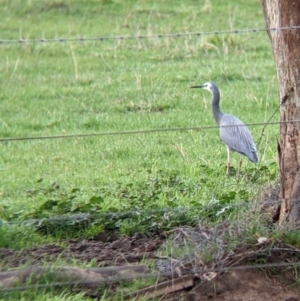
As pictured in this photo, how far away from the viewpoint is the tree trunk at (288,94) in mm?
5629

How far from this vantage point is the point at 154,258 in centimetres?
576

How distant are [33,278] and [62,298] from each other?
241 mm

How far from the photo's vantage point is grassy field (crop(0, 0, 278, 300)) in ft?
22.7

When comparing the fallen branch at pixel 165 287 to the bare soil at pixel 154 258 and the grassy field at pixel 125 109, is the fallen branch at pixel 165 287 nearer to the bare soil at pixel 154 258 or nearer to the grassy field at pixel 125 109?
the bare soil at pixel 154 258

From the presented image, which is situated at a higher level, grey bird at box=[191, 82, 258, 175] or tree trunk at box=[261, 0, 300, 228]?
tree trunk at box=[261, 0, 300, 228]

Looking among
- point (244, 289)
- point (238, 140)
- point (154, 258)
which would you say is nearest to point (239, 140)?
point (238, 140)

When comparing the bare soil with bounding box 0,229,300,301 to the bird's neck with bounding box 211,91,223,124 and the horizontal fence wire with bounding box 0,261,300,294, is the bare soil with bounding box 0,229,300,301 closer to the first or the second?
the horizontal fence wire with bounding box 0,261,300,294

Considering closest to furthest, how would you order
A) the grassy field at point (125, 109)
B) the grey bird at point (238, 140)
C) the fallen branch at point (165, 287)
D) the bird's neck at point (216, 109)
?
the fallen branch at point (165, 287) < the grassy field at point (125, 109) < the grey bird at point (238, 140) < the bird's neck at point (216, 109)

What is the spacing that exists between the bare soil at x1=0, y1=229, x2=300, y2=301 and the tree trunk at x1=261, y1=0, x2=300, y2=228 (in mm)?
398

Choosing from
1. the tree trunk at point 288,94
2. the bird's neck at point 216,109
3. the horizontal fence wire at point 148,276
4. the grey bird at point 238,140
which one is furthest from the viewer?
the bird's neck at point 216,109

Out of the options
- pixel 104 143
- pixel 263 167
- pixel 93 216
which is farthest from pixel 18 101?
pixel 93 216

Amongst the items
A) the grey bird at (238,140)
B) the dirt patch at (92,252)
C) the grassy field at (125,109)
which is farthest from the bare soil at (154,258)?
the grey bird at (238,140)

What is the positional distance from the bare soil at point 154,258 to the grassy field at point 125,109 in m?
0.20

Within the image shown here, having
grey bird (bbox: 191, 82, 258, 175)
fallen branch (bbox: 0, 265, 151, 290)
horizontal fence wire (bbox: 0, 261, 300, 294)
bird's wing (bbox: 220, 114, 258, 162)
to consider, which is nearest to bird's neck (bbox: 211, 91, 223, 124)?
grey bird (bbox: 191, 82, 258, 175)
